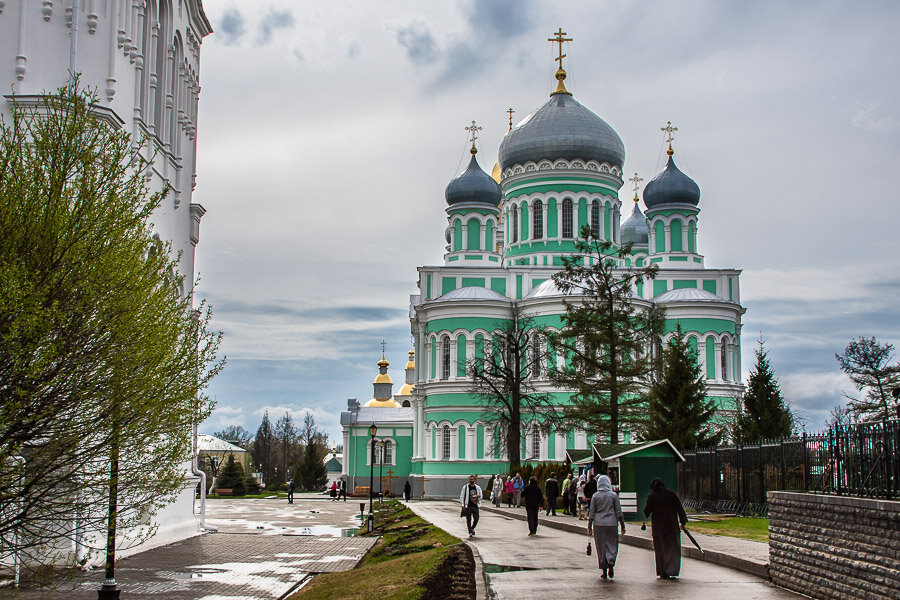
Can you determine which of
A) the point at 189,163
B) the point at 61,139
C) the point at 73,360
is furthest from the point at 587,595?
the point at 189,163

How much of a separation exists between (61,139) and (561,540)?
45.0 feet

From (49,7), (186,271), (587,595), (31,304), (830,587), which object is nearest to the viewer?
(31,304)

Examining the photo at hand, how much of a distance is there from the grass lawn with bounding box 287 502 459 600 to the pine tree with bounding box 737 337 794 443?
1592cm

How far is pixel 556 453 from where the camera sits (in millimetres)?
45406

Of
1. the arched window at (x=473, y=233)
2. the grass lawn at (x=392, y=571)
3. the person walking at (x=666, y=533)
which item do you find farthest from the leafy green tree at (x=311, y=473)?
the person walking at (x=666, y=533)

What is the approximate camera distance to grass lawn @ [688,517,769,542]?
17891mm

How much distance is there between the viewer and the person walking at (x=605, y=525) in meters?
13.0

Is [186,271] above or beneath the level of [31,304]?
above

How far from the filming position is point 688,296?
48812 mm

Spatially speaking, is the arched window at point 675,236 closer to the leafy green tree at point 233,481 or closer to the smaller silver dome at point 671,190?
the smaller silver dome at point 671,190

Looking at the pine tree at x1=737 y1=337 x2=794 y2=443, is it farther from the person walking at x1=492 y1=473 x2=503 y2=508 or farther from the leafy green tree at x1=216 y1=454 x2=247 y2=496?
the leafy green tree at x1=216 y1=454 x2=247 y2=496

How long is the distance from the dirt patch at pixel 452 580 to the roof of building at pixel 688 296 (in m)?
35.4

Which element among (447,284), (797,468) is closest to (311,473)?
(447,284)

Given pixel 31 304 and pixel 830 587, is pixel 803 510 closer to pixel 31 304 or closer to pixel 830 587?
pixel 830 587
